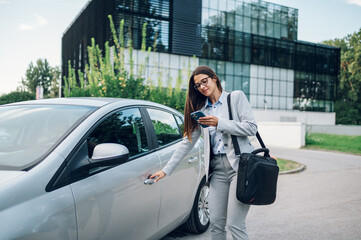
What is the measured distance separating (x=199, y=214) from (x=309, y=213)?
2.43 meters

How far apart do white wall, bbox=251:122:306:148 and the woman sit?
17.0 meters

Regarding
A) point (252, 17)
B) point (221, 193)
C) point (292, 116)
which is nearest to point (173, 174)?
point (221, 193)

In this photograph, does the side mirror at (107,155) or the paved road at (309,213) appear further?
the paved road at (309,213)

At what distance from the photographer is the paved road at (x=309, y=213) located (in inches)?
180

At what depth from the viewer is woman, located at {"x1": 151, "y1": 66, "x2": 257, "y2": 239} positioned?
2.67 meters

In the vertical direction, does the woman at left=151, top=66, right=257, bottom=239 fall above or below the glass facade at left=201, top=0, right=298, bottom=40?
below

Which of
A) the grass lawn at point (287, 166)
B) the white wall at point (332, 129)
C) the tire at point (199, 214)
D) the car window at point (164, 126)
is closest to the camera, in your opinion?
the car window at point (164, 126)

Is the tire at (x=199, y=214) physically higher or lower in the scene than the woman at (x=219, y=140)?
lower

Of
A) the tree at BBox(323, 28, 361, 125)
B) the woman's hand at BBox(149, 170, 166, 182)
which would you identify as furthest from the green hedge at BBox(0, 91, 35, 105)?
the tree at BBox(323, 28, 361, 125)

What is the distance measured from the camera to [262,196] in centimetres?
260

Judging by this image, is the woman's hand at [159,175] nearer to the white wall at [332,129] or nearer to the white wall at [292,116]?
the white wall at [332,129]

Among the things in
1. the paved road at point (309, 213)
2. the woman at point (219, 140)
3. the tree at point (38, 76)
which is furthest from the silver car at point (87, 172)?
the tree at point (38, 76)

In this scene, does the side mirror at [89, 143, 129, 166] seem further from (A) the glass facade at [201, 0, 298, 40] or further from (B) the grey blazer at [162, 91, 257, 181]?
(A) the glass facade at [201, 0, 298, 40]

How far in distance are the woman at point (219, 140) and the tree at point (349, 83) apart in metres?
60.9
